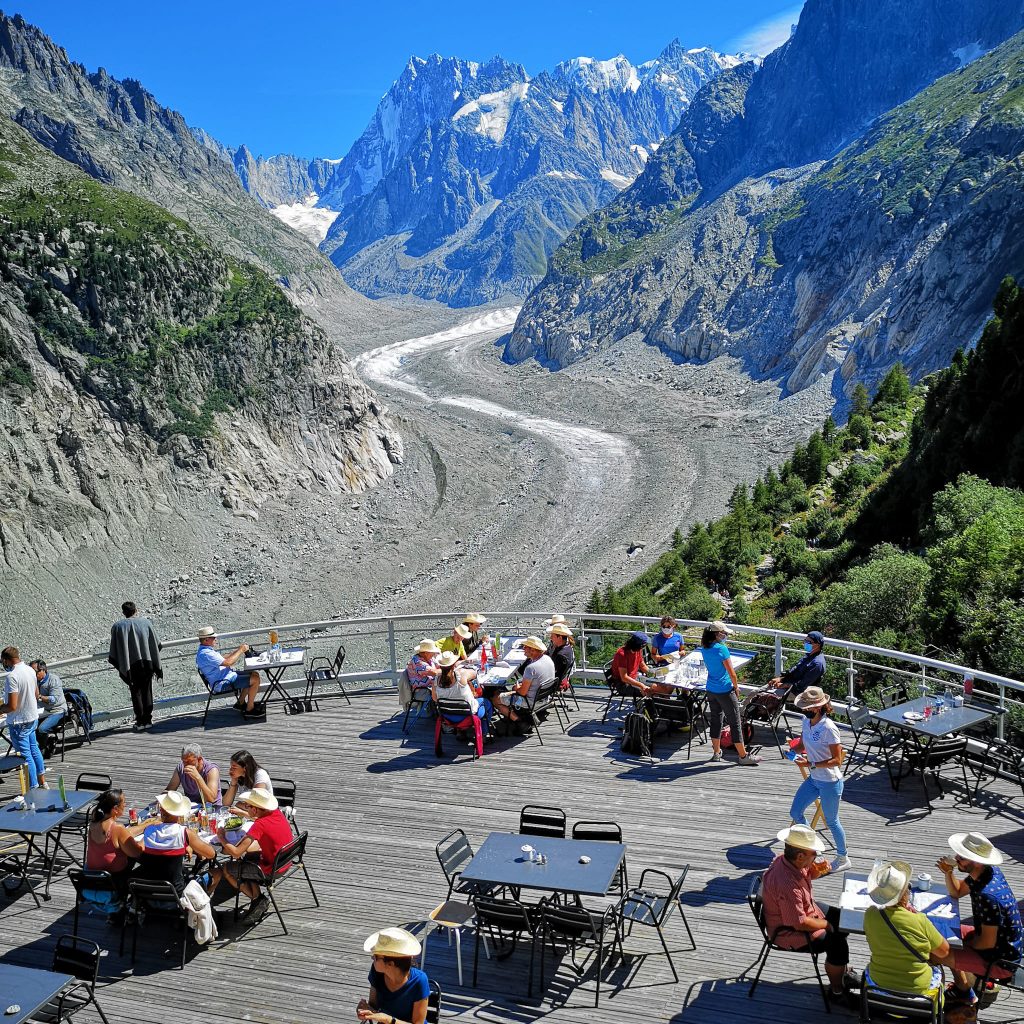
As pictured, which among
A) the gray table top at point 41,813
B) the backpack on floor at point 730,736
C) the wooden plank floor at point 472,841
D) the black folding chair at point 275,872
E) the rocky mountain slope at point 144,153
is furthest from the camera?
the rocky mountain slope at point 144,153

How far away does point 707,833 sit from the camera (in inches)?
416

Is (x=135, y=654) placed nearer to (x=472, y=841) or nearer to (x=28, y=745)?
(x=28, y=745)

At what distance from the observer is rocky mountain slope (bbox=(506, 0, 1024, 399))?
286 ft

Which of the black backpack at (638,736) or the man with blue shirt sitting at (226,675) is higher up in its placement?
the man with blue shirt sitting at (226,675)

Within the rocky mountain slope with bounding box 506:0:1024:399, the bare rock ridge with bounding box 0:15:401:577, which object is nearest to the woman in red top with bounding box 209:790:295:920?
the bare rock ridge with bounding box 0:15:401:577

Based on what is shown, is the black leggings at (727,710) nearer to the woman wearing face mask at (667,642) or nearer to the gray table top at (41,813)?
the woman wearing face mask at (667,642)

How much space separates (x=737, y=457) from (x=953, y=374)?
45.0 meters

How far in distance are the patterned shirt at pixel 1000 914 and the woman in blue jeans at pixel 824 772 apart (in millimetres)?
2298

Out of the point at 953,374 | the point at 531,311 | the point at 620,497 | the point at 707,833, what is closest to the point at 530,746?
the point at 707,833

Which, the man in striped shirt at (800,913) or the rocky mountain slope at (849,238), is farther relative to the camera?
the rocky mountain slope at (849,238)

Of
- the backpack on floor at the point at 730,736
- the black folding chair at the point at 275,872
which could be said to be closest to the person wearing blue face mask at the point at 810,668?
the backpack on floor at the point at 730,736

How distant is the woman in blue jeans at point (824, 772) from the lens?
9430 mm

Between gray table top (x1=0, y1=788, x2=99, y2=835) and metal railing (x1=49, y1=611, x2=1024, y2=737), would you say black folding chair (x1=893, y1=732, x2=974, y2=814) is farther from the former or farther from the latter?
gray table top (x1=0, y1=788, x2=99, y2=835)

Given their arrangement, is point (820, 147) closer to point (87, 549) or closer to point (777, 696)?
point (87, 549)
